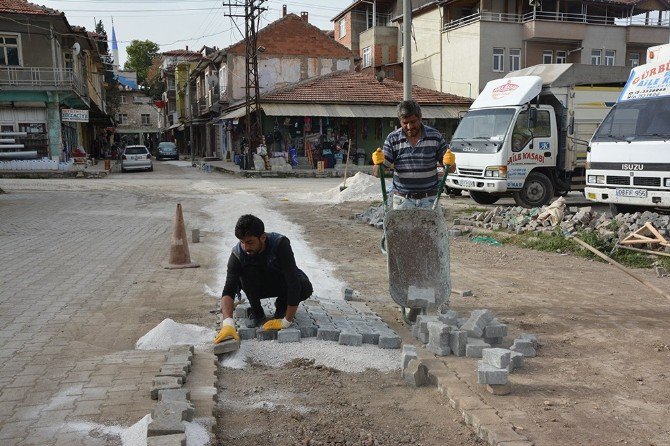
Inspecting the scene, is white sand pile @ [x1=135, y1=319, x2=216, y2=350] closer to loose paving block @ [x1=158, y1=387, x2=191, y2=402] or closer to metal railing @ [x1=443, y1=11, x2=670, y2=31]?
loose paving block @ [x1=158, y1=387, x2=191, y2=402]

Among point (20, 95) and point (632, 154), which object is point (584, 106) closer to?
point (632, 154)

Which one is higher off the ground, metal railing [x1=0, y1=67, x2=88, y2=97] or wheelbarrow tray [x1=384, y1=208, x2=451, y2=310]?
metal railing [x1=0, y1=67, x2=88, y2=97]

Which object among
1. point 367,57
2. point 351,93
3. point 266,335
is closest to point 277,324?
point 266,335

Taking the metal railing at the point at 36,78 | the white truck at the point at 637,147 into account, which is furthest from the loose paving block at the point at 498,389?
the metal railing at the point at 36,78

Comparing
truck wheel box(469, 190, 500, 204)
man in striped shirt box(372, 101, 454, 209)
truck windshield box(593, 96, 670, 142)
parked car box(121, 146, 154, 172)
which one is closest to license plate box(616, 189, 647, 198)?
truck windshield box(593, 96, 670, 142)

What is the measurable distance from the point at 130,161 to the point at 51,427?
30757 millimetres

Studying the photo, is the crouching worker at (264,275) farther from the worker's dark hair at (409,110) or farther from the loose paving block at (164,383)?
the worker's dark hair at (409,110)

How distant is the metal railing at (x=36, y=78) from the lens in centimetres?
2752

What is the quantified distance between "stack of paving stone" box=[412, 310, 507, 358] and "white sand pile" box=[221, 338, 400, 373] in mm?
338

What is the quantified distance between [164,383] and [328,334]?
1.50 m

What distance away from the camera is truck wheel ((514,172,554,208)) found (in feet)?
46.5

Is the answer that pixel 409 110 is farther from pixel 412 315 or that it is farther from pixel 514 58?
pixel 514 58

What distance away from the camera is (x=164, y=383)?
3818 millimetres

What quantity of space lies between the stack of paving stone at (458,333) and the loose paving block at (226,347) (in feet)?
5.07
